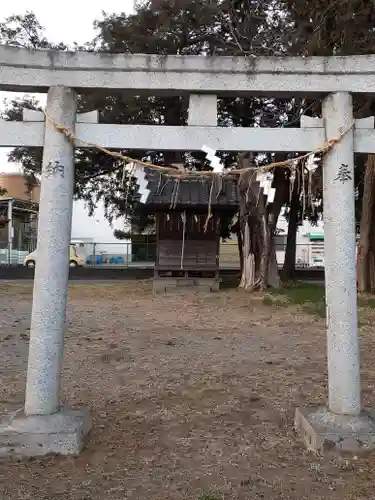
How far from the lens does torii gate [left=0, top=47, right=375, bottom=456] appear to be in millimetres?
4496

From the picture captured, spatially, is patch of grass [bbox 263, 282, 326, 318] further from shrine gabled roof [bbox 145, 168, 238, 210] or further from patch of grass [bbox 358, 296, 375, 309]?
shrine gabled roof [bbox 145, 168, 238, 210]

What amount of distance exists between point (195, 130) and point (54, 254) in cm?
167

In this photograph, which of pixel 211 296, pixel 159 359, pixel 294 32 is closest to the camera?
pixel 159 359

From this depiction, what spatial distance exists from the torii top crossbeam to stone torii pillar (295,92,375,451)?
23 cm

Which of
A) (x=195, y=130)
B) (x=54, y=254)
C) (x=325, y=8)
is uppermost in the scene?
(x=325, y=8)

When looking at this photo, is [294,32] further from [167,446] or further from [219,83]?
[167,446]

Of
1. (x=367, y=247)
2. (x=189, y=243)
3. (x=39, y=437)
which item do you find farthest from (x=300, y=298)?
(x=39, y=437)

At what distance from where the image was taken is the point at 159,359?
7.88 meters

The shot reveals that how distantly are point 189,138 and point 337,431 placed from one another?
9.33ft

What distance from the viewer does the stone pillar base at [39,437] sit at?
4.23 metres

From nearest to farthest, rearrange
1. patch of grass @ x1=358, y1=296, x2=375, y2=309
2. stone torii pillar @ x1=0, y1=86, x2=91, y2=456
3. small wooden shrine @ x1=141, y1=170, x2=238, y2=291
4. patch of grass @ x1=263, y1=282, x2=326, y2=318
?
stone torii pillar @ x1=0, y1=86, x2=91, y2=456 → patch of grass @ x1=263, y1=282, x2=326, y2=318 → patch of grass @ x1=358, y1=296, x2=375, y2=309 → small wooden shrine @ x1=141, y1=170, x2=238, y2=291

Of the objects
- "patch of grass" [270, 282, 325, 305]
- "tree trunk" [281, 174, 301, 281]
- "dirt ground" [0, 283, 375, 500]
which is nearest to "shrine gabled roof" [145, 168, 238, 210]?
"patch of grass" [270, 282, 325, 305]

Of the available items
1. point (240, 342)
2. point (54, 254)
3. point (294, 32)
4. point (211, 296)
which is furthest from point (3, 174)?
point (54, 254)

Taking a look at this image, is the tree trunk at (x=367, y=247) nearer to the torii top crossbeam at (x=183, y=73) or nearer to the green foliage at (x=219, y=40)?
the green foliage at (x=219, y=40)
